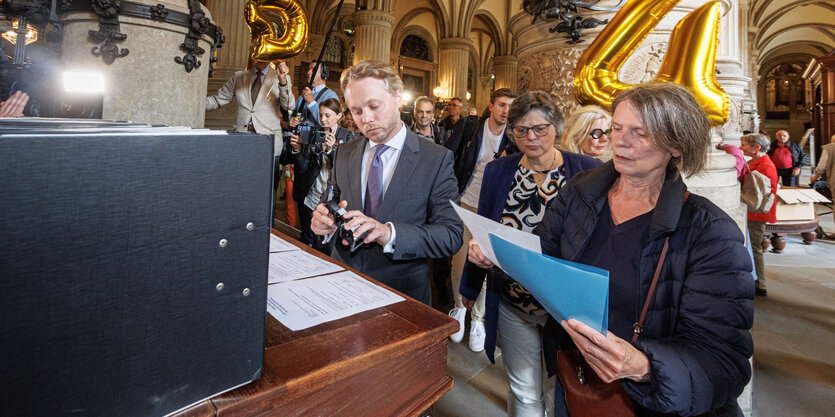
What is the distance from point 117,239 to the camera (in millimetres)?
417

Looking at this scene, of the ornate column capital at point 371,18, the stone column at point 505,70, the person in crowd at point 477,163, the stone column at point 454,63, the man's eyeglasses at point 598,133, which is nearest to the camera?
the man's eyeglasses at point 598,133

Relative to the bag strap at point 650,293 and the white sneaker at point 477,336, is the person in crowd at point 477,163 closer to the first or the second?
the white sneaker at point 477,336

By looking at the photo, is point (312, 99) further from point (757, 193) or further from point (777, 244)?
point (777, 244)

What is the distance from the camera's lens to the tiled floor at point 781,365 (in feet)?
7.16

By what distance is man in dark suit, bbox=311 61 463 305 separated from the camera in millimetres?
1599

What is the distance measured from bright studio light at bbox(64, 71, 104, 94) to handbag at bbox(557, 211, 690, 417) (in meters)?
2.11

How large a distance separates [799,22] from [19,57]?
101ft

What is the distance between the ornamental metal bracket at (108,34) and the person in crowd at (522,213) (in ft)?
6.73

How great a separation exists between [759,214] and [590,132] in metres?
3.34

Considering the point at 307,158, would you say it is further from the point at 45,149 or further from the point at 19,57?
the point at 45,149

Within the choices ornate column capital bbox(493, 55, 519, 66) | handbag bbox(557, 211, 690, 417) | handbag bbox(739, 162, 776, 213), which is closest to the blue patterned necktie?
handbag bbox(557, 211, 690, 417)

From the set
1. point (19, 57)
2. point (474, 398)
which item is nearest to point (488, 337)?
point (474, 398)

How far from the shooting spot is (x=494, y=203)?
193cm

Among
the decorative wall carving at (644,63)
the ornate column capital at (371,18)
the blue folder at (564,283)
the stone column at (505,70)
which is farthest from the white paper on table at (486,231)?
the stone column at (505,70)
